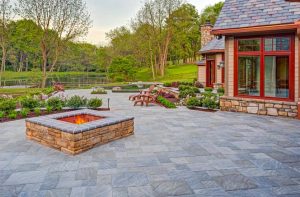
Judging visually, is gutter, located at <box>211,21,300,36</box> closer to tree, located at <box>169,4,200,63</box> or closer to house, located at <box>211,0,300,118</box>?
house, located at <box>211,0,300,118</box>

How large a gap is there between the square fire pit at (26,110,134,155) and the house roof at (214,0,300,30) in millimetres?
5220

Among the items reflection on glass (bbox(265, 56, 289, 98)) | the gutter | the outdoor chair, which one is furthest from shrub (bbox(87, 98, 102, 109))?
reflection on glass (bbox(265, 56, 289, 98))

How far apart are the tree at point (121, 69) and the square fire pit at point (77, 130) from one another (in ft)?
65.9

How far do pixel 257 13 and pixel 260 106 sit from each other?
3.06m

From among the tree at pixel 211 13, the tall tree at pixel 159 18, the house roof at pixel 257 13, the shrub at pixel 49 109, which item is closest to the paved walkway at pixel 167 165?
the shrub at pixel 49 109

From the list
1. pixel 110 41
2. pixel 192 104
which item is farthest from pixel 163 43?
pixel 192 104

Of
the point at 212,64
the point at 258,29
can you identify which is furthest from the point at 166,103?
the point at 212,64

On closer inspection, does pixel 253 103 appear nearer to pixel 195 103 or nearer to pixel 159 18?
pixel 195 103

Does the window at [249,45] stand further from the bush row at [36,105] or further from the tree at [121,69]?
the tree at [121,69]

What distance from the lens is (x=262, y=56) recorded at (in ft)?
28.6

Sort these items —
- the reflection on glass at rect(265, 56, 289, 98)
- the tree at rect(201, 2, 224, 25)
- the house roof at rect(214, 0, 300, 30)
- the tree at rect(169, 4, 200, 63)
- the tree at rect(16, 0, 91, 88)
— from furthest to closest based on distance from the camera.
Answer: the tree at rect(201, 2, 224, 25) < the tree at rect(169, 4, 200, 63) < the tree at rect(16, 0, 91, 88) < the reflection on glass at rect(265, 56, 289, 98) < the house roof at rect(214, 0, 300, 30)

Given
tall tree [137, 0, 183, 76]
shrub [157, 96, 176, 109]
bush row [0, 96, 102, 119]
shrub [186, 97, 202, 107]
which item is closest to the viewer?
bush row [0, 96, 102, 119]

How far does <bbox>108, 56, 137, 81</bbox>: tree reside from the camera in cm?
2644

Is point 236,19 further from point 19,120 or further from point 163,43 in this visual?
point 163,43
